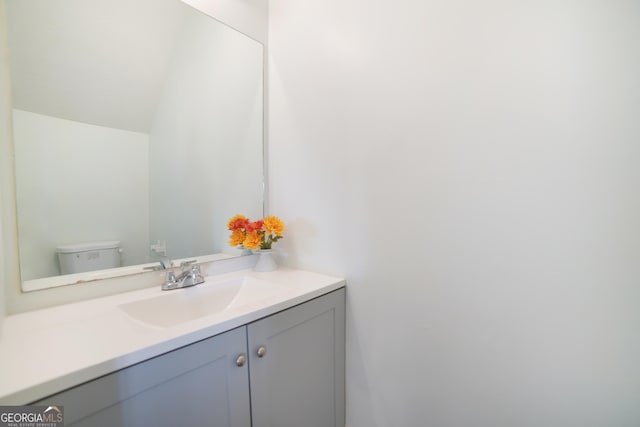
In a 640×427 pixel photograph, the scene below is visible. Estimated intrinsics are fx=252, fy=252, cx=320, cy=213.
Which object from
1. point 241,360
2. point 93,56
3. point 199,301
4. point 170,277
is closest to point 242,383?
point 241,360

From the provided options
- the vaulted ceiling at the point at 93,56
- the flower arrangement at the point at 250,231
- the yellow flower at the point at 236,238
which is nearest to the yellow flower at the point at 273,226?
the flower arrangement at the point at 250,231

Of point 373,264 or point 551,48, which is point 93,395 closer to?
point 373,264

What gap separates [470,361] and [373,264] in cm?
47

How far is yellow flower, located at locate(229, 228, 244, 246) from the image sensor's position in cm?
125

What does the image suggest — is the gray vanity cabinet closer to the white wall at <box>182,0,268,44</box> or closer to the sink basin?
the sink basin

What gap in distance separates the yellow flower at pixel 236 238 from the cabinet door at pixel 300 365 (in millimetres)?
486

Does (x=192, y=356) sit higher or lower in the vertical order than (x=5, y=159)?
lower

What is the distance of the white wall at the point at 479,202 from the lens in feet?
2.20

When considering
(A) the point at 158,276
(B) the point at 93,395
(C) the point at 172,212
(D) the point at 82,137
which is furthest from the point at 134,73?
(B) the point at 93,395

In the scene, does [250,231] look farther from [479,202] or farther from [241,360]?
[479,202]

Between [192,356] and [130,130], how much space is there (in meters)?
0.95

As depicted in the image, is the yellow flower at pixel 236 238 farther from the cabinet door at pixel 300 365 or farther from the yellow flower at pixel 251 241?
the cabinet door at pixel 300 365

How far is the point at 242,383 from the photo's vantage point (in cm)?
79

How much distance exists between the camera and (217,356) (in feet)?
2.43
